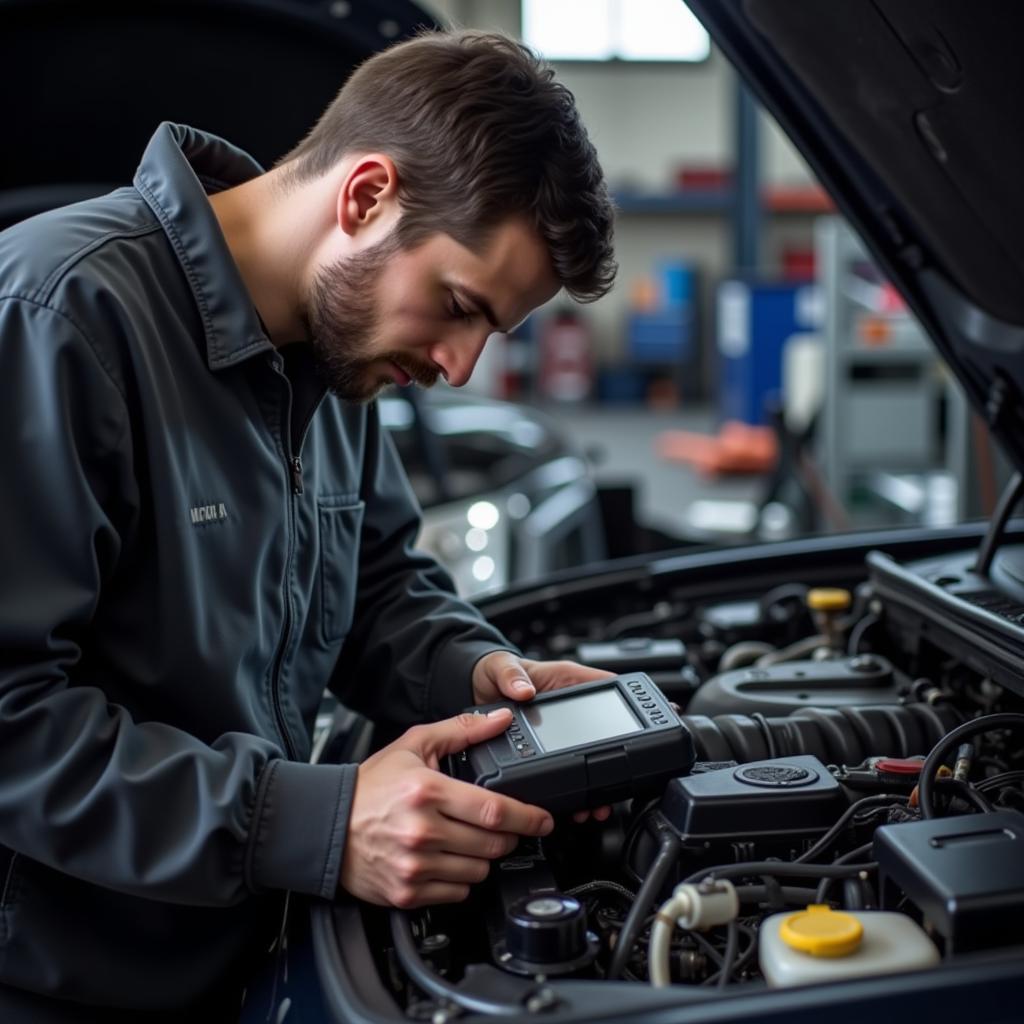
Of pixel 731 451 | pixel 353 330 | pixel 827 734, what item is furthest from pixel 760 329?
pixel 353 330

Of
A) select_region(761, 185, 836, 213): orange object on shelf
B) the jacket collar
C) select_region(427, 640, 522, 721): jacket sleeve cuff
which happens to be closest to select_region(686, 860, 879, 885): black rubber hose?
select_region(427, 640, 522, 721): jacket sleeve cuff

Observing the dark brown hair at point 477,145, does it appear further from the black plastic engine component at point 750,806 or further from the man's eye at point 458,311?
the black plastic engine component at point 750,806

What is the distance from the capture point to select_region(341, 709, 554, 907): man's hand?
1.00 meters

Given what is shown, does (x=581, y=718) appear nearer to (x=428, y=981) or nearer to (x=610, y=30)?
(x=428, y=981)

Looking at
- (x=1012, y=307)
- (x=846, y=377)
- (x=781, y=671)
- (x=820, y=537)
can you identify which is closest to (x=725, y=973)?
(x=781, y=671)

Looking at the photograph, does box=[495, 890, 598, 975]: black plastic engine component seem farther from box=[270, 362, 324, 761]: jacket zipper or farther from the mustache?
the mustache

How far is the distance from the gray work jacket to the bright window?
35.8 feet

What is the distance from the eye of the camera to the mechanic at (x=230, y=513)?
1.01 m

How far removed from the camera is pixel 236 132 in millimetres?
2117

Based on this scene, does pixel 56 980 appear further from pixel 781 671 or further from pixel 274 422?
pixel 781 671

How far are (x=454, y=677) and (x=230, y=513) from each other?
350mm

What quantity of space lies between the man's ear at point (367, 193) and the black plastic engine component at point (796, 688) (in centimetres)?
70

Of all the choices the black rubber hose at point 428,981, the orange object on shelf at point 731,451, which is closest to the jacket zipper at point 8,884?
the black rubber hose at point 428,981

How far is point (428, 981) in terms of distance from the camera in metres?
0.90
